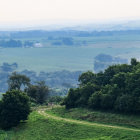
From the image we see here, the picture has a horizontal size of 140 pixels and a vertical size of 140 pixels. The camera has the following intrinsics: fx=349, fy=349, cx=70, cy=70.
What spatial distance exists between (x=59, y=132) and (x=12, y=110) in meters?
5.15

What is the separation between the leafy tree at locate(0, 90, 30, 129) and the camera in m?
30.1

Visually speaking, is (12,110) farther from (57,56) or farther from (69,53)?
(69,53)

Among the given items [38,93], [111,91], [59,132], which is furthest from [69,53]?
[59,132]

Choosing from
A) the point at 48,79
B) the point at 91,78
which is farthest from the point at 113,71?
the point at 48,79

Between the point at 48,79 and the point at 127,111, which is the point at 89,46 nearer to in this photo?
the point at 48,79

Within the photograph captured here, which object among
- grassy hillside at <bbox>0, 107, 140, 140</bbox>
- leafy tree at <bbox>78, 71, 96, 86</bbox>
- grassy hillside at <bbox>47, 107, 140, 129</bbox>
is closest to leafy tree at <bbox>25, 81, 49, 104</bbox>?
leafy tree at <bbox>78, 71, 96, 86</bbox>

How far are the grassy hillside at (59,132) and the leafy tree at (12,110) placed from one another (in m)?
0.70

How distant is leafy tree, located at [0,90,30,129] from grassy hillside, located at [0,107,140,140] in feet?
2.29

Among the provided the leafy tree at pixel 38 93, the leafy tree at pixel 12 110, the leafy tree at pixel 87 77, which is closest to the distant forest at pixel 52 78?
the leafy tree at pixel 38 93

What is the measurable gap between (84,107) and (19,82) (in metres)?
13.7

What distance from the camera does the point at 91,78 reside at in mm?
37469

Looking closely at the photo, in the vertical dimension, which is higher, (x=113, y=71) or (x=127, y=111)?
(x=113, y=71)

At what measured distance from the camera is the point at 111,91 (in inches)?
1228

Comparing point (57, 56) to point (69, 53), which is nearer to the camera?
point (57, 56)
